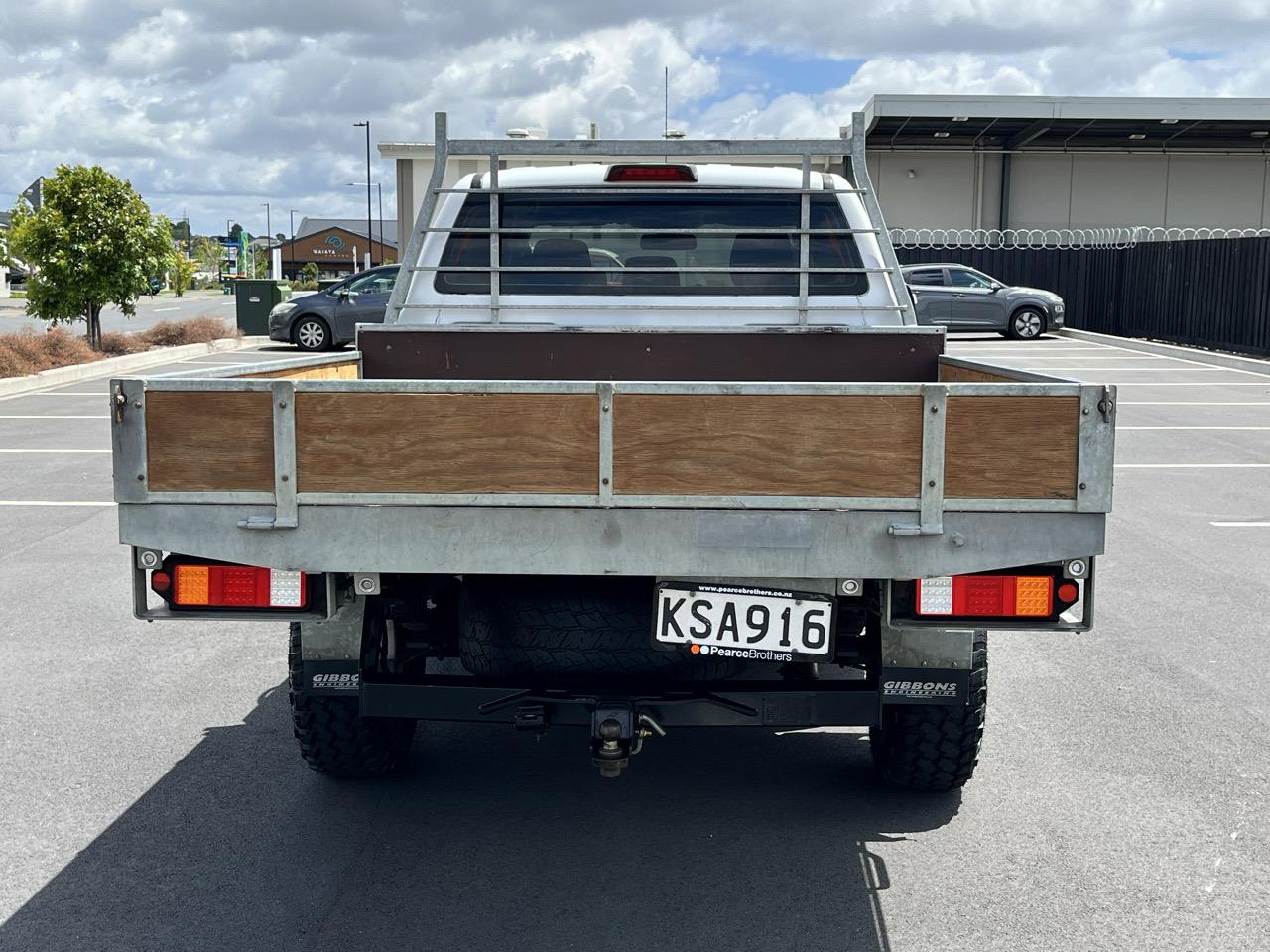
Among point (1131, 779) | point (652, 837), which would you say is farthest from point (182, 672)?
point (1131, 779)

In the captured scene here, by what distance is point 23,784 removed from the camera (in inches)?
196

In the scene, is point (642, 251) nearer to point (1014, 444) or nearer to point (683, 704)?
point (683, 704)

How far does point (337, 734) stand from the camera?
4770mm

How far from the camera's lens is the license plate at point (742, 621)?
3.82m

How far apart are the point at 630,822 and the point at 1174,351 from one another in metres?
23.5

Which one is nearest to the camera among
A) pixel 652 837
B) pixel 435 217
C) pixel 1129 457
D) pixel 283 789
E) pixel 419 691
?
pixel 419 691

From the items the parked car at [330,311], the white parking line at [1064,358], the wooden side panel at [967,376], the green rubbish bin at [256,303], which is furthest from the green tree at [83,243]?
the wooden side panel at [967,376]

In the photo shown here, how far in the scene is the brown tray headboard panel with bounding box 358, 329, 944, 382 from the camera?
5.22m

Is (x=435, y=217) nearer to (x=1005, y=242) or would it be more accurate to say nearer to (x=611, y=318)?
(x=611, y=318)

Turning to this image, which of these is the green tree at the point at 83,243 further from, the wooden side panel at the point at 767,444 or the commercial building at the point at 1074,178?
the wooden side panel at the point at 767,444

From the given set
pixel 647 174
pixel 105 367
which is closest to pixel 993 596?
pixel 647 174

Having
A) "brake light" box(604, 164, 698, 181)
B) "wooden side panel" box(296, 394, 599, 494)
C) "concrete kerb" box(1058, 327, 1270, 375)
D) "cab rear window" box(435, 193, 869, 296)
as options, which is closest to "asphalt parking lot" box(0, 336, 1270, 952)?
"wooden side panel" box(296, 394, 599, 494)

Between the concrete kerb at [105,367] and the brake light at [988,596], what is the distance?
1777cm

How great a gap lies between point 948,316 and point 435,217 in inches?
969
